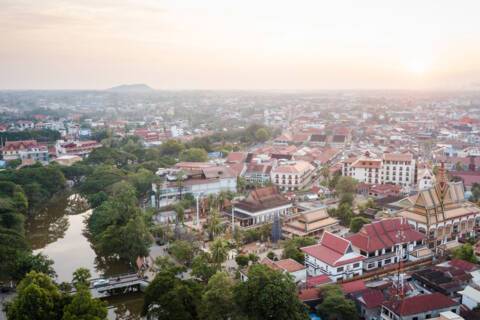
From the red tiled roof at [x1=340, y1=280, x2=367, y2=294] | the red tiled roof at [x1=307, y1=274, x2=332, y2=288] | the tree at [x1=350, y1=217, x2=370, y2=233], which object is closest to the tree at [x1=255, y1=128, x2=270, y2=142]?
the tree at [x1=350, y1=217, x2=370, y2=233]

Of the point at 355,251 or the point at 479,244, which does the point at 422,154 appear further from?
the point at 355,251

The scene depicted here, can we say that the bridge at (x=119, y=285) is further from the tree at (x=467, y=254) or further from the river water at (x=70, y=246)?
the tree at (x=467, y=254)

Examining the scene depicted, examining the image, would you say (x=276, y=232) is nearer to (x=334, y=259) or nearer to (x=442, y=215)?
(x=334, y=259)

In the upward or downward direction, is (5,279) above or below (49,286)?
below

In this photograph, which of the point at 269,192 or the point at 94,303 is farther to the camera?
the point at 269,192

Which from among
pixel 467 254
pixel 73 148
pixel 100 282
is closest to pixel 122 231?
pixel 100 282

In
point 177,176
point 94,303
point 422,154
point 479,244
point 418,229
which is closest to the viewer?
point 94,303

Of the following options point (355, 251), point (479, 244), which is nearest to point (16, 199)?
point (355, 251)
